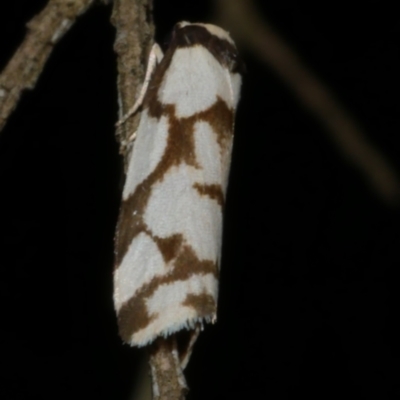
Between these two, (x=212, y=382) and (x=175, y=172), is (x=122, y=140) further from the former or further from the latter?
(x=212, y=382)

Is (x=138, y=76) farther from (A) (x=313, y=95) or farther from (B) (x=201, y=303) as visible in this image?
(A) (x=313, y=95)

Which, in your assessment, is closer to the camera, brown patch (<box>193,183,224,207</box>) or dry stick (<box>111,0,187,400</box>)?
dry stick (<box>111,0,187,400</box>)

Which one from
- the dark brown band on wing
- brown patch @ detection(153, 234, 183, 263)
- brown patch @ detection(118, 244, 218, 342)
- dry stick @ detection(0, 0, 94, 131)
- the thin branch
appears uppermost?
the dark brown band on wing

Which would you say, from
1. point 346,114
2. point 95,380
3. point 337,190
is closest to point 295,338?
point 337,190

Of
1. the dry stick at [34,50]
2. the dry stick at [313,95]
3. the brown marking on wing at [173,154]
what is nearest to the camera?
the dry stick at [34,50]

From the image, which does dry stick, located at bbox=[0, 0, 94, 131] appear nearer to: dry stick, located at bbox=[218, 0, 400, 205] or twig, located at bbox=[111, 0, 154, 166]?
twig, located at bbox=[111, 0, 154, 166]

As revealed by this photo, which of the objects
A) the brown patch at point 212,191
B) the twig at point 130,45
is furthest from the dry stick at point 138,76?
the brown patch at point 212,191

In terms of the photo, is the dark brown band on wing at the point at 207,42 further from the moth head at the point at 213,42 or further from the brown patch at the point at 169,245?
the brown patch at the point at 169,245

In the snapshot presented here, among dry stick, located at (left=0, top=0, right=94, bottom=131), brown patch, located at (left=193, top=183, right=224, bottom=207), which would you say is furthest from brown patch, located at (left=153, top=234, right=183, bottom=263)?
dry stick, located at (left=0, top=0, right=94, bottom=131)
